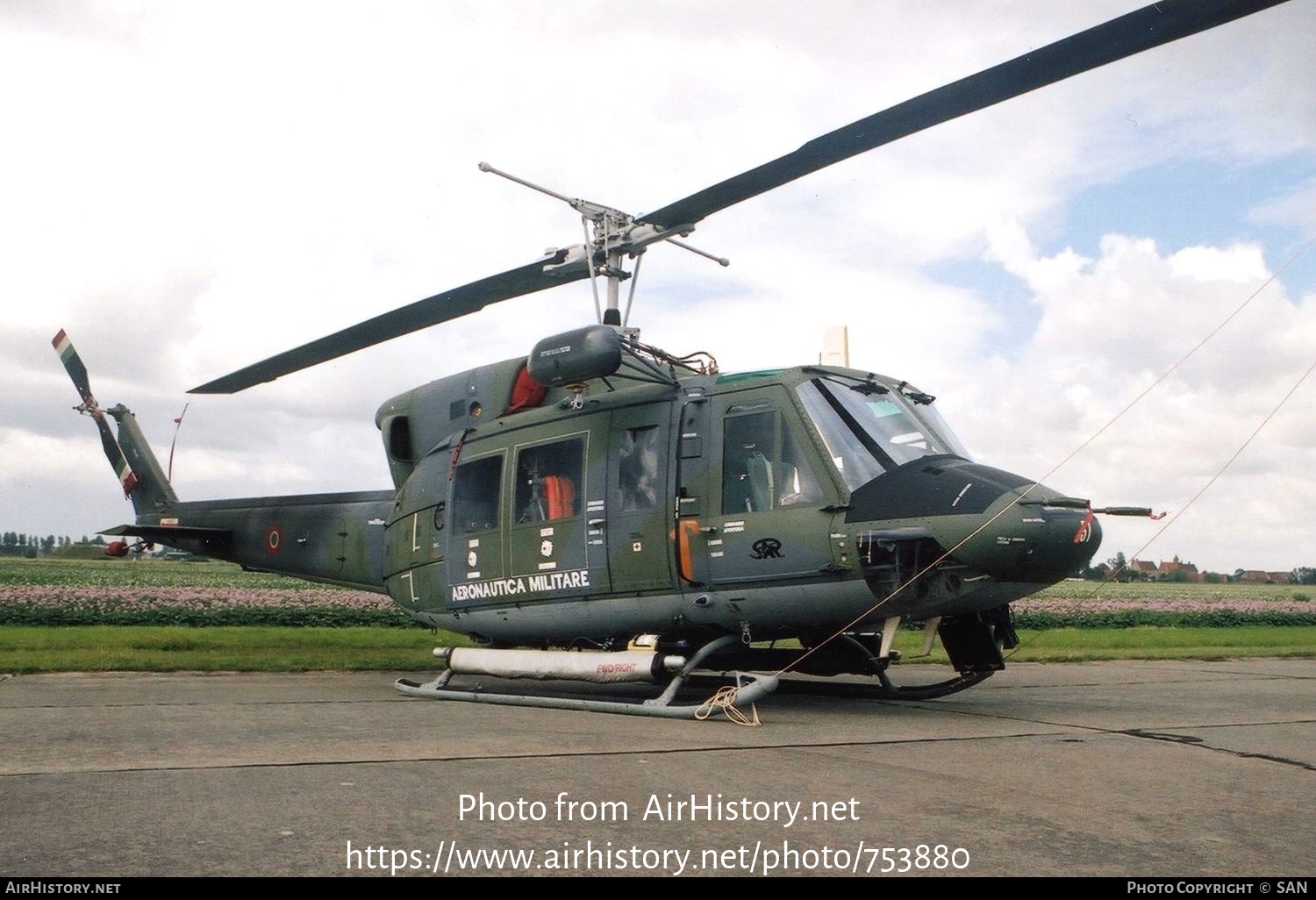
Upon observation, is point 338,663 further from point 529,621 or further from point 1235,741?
point 1235,741

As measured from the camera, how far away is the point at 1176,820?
16.2ft

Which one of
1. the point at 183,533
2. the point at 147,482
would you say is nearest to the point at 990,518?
the point at 183,533

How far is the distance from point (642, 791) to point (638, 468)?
190 inches

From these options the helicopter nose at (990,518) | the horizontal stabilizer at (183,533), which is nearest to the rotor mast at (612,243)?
the helicopter nose at (990,518)

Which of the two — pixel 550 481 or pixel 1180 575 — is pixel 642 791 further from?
pixel 1180 575

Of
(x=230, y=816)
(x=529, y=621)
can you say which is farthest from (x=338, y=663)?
(x=230, y=816)

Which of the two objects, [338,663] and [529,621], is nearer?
[529,621]

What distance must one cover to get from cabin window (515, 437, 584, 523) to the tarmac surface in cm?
196

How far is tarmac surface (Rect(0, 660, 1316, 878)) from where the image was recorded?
411 cm

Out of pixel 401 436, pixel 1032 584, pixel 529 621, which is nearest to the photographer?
pixel 1032 584

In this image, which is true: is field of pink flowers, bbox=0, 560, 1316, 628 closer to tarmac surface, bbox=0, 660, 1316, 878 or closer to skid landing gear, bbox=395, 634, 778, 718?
skid landing gear, bbox=395, 634, 778, 718

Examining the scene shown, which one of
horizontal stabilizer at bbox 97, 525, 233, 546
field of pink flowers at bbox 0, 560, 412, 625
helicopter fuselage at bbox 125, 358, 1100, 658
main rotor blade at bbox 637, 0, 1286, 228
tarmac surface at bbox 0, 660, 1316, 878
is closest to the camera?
tarmac surface at bbox 0, 660, 1316, 878

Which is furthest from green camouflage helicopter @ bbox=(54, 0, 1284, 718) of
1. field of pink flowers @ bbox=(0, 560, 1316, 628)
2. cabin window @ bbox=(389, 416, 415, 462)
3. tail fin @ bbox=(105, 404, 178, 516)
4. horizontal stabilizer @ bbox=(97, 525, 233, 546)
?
field of pink flowers @ bbox=(0, 560, 1316, 628)
